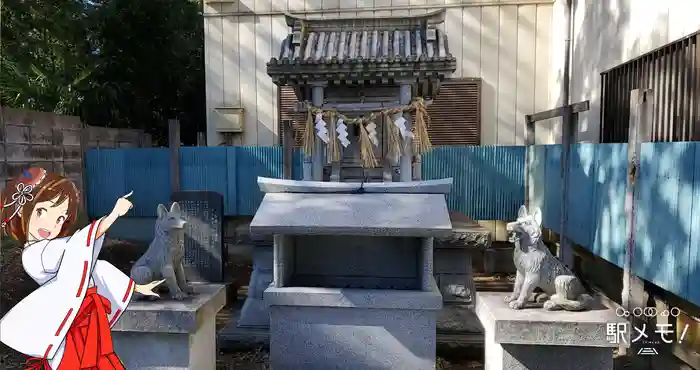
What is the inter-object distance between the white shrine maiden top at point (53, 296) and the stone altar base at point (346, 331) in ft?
5.96

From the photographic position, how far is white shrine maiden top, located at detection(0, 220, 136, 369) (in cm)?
309

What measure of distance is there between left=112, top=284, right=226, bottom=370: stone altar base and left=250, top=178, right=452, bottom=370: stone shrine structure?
0.73 meters

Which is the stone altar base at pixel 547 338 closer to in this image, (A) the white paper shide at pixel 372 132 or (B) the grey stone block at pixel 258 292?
(A) the white paper shide at pixel 372 132

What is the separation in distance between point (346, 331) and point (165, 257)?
6.59ft

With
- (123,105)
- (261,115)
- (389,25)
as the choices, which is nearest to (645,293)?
(389,25)

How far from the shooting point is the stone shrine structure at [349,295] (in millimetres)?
4270

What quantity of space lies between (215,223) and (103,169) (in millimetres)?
4156

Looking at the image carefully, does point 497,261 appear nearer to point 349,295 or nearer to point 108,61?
point 349,295

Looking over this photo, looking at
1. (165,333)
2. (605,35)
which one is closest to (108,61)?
(165,333)

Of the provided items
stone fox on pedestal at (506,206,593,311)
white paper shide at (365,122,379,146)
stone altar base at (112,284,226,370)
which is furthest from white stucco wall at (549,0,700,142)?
stone altar base at (112,284,226,370)

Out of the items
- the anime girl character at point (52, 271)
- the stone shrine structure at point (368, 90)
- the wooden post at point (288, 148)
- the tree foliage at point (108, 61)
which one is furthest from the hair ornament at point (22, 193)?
the tree foliage at point (108, 61)

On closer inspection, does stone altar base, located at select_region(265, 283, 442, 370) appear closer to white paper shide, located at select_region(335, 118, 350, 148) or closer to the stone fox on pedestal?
the stone fox on pedestal

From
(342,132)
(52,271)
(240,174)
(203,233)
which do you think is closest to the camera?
(52,271)

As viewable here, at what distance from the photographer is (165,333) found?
3.96 m
